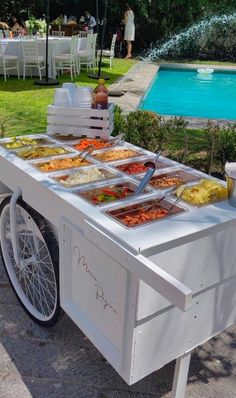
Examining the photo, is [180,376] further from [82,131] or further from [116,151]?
[82,131]

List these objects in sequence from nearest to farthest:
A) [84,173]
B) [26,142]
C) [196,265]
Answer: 1. [196,265]
2. [84,173]
3. [26,142]

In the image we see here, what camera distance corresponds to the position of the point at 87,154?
2398 mm

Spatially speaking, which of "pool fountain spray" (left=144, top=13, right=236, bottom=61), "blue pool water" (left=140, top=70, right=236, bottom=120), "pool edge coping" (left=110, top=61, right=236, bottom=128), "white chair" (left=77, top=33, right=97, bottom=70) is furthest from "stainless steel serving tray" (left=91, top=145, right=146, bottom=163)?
"pool fountain spray" (left=144, top=13, right=236, bottom=61)

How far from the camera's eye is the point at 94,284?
1.72m

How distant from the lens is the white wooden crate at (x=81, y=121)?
2.68 m

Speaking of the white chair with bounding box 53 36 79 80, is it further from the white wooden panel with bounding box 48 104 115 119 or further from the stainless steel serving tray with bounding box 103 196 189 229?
the stainless steel serving tray with bounding box 103 196 189 229

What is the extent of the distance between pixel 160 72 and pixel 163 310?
14021mm

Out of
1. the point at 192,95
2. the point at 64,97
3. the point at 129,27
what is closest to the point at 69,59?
the point at 192,95

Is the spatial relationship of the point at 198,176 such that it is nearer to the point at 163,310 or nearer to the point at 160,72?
the point at 163,310

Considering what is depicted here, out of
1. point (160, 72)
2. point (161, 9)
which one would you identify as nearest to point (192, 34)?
point (161, 9)

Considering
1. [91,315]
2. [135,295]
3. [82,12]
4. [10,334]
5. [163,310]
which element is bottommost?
[10,334]

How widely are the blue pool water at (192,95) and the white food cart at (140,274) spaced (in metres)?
7.22

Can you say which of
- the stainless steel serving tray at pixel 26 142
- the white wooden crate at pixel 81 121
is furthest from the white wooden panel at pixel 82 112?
the stainless steel serving tray at pixel 26 142

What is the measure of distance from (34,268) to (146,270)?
134 centimetres
